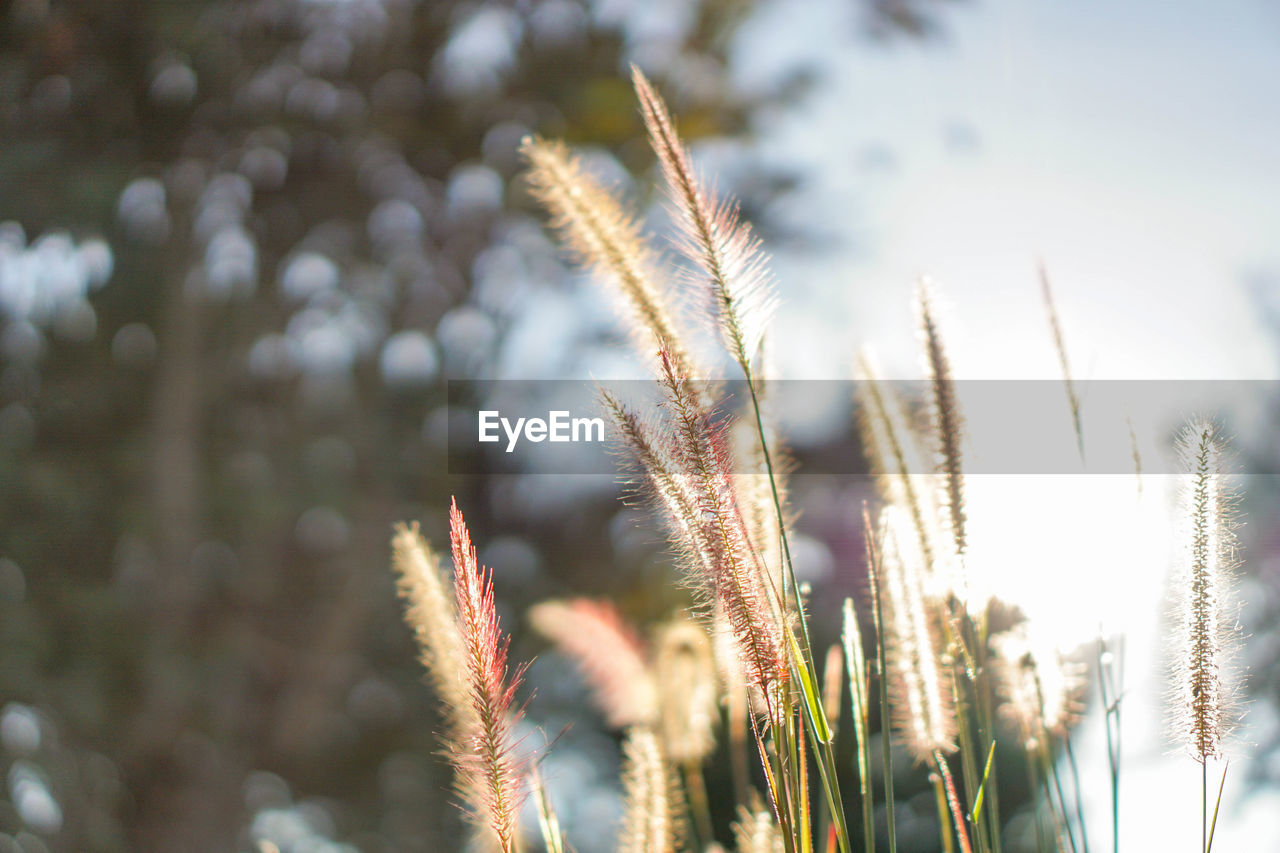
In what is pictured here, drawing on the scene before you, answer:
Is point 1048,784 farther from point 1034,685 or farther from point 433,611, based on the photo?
point 433,611

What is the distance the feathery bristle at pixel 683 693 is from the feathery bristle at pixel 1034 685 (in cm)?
17

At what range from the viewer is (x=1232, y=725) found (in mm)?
294

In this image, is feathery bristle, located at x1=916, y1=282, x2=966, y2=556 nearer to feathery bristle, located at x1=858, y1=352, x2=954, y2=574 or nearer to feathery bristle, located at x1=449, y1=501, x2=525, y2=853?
feathery bristle, located at x1=858, y1=352, x2=954, y2=574

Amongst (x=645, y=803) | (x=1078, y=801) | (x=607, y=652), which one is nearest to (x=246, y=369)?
(x=607, y=652)

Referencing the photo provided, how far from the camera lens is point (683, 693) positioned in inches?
18.6

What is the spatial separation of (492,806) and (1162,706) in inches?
10.8

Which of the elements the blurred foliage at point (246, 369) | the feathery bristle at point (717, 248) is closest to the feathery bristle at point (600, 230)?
the feathery bristle at point (717, 248)

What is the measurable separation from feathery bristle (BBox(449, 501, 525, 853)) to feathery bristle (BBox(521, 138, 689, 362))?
129 millimetres

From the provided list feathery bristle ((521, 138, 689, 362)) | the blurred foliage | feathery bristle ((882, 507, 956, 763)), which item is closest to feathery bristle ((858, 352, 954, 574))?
feathery bristle ((882, 507, 956, 763))

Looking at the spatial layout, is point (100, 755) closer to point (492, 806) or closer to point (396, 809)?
point (396, 809)

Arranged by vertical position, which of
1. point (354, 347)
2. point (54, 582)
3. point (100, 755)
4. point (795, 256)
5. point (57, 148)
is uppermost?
point (57, 148)

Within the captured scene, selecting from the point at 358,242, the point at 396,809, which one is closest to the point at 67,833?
the point at 396,809

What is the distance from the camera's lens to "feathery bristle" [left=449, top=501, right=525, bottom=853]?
0.25 m

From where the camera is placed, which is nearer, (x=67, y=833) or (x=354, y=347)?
(x=67, y=833)
